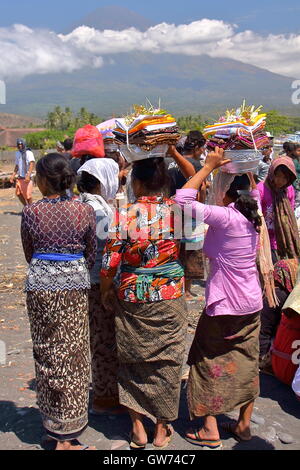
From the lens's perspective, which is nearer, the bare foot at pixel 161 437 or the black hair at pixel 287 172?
the bare foot at pixel 161 437

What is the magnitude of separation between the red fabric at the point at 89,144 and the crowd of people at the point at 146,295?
63cm

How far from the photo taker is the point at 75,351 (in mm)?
2951

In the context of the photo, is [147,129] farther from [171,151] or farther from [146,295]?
[146,295]

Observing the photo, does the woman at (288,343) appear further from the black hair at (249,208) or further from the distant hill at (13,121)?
the distant hill at (13,121)

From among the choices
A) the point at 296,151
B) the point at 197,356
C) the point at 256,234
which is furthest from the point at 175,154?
the point at 296,151

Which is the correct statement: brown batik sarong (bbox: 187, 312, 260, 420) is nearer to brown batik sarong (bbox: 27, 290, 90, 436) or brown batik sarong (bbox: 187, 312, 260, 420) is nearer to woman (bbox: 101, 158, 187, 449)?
woman (bbox: 101, 158, 187, 449)

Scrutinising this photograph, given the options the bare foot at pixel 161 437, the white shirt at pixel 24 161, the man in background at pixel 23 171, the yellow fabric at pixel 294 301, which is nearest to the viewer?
the bare foot at pixel 161 437

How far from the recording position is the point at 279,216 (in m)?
4.30

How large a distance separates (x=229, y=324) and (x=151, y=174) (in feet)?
3.32

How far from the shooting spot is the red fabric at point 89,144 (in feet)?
12.5

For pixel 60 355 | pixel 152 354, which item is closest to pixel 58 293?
pixel 60 355

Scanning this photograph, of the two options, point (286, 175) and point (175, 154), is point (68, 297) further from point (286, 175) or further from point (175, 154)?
point (286, 175)

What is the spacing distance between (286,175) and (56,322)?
231 cm

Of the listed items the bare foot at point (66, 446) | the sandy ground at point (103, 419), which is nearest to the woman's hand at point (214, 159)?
the sandy ground at point (103, 419)
